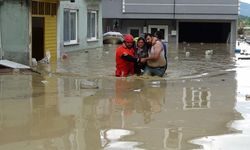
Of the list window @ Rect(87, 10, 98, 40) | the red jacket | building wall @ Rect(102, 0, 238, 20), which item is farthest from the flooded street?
building wall @ Rect(102, 0, 238, 20)

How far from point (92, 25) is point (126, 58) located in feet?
54.2

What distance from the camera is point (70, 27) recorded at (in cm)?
2553

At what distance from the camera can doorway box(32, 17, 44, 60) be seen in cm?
1942

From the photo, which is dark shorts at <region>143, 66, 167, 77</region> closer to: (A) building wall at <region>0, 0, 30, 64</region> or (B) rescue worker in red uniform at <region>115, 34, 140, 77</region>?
(B) rescue worker in red uniform at <region>115, 34, 140, 77</region>

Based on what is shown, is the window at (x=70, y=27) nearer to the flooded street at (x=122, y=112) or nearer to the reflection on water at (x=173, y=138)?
the flooded street at (x=122, y=112)

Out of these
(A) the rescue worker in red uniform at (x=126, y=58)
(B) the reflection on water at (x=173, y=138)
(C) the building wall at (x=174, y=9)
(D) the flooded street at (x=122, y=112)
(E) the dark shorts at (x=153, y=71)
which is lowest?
(B) the reflection on water at (x=173, y=138)

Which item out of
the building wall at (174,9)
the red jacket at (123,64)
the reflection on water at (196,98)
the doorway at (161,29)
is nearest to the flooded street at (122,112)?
the reflection on water at (196,98)

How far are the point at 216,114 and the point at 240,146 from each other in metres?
2.33

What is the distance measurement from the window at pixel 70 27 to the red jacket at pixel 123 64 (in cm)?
1059

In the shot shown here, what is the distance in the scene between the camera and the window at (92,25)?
96.4ft

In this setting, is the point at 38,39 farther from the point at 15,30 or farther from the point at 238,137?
the point at 238,137

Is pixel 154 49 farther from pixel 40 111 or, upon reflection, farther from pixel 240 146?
pixel 240 146

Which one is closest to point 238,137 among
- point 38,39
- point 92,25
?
point 38,39

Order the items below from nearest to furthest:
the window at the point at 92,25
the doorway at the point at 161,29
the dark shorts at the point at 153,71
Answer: the dark shorts at the point at 153,71 < the window at the point at 92,25 < the doorway at the point at 161,29
